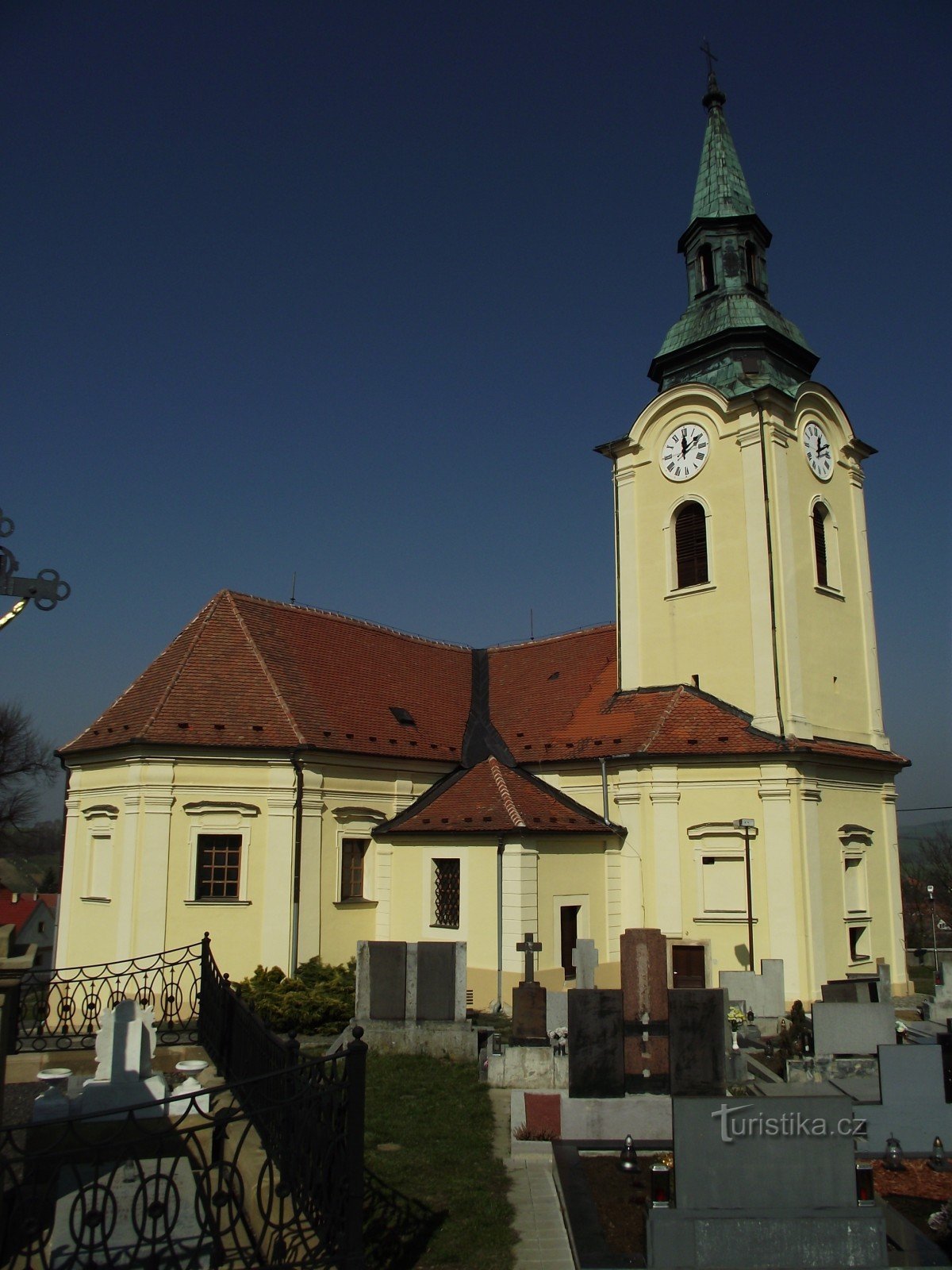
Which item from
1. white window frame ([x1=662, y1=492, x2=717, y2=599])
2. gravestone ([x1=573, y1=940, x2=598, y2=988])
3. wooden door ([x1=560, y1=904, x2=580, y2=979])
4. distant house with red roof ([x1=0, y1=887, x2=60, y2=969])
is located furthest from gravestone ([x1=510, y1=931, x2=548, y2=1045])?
distant house with red roof ([x1=0, y1=887, x2=60, y2=969])

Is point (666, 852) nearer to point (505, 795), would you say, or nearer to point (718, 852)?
point (718, 852)

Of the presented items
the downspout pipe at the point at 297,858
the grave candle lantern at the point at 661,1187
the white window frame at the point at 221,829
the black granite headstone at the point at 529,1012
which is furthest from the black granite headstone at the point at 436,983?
the grave candle lantern at the point at 661,1187

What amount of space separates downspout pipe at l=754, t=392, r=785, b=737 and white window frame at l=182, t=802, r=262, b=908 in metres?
11.7

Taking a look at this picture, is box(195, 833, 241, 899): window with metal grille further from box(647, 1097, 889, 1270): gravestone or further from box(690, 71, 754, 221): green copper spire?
box(690, 71, 754, 221): green copper spire

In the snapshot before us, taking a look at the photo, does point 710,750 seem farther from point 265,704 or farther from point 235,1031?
point 235,1031

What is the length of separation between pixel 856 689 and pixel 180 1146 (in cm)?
2070

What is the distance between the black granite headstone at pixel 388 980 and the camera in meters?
15.8

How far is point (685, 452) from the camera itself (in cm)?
2456

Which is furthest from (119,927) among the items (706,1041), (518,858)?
(706,1041)

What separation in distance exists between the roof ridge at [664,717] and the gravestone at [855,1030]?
8373mm

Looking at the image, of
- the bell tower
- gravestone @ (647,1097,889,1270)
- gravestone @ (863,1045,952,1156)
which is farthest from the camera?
the bell tower

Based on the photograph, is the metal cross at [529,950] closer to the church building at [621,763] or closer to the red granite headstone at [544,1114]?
the church building at [621,763]

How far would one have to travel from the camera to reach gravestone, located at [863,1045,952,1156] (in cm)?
→ 1153

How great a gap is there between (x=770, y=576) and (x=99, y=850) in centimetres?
1631
